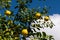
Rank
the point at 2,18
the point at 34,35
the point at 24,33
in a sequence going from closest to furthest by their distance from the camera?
1. the point at 24,33
2. the point at 34,35
3. the point at 2,18

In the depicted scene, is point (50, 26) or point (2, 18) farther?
point (50, 26)

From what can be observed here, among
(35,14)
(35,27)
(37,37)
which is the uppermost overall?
(35,14)

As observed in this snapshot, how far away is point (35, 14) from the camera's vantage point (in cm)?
562

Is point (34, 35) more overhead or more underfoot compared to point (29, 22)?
more underfoot

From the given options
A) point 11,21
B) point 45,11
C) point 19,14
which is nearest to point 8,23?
point 11,21

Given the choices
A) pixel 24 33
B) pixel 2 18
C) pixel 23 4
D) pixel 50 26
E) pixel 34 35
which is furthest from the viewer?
pixel 50 26

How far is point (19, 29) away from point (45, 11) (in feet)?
Answer: 4.40

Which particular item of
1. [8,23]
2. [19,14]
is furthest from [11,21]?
[19,14]

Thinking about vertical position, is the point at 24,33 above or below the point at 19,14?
below

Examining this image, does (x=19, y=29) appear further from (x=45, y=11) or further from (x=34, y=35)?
(x=45, y=11)

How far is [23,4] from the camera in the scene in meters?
5.86

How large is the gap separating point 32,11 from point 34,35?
2.79 feet

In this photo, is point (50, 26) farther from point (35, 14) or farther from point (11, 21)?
point (11, 21)

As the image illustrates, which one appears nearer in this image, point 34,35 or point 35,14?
point 34,35
